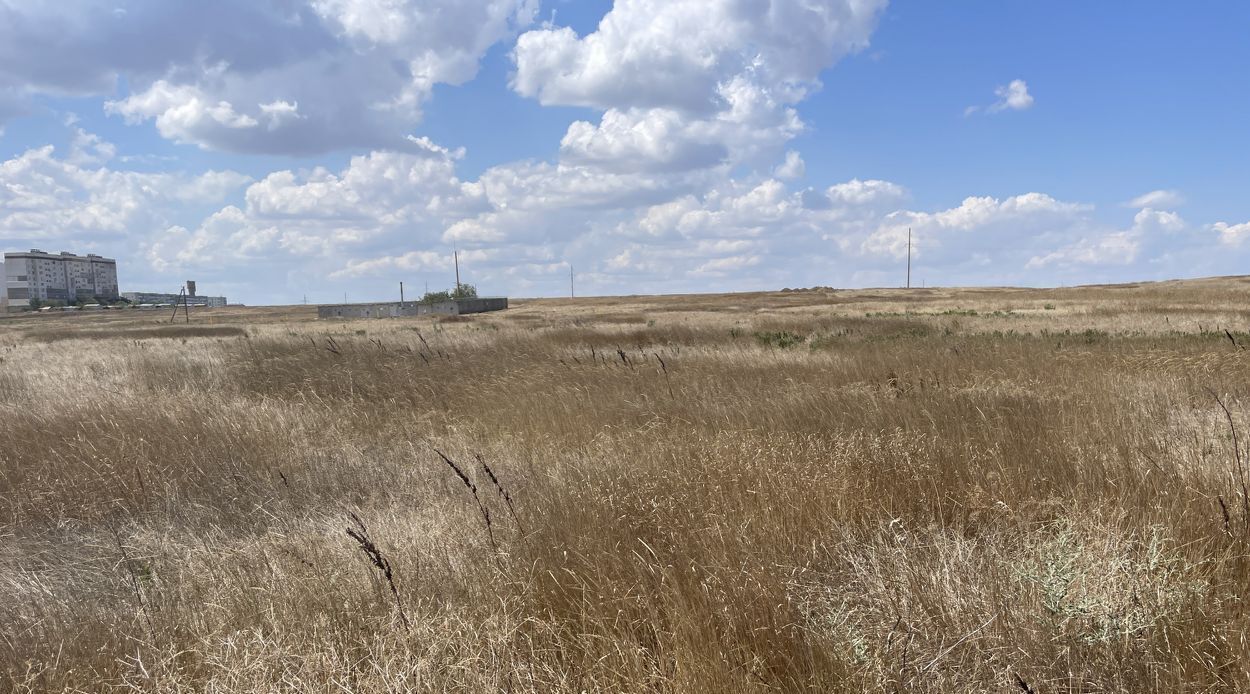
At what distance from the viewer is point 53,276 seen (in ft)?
593

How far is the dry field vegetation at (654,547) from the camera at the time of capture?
8.00 feet

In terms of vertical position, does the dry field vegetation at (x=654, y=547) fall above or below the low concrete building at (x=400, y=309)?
below

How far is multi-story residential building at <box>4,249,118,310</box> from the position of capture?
16568 centimetres

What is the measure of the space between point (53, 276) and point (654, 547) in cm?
23667

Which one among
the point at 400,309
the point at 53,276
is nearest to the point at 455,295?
the point at 400,309

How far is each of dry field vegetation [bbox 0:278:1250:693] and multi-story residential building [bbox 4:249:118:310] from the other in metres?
190

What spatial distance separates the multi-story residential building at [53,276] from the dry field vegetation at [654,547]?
19014 cm

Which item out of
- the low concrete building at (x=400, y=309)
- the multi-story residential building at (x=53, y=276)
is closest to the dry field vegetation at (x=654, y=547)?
Answer: the low concrete building at (x=400, y=309)

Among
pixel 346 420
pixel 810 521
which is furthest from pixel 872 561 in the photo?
pixel 346 420

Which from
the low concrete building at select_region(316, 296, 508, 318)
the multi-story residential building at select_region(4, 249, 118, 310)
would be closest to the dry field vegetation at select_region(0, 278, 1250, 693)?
the low concrete building at select_region(316, 296, 508, 318)

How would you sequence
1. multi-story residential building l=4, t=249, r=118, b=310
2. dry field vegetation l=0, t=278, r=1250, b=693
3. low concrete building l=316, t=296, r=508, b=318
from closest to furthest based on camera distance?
dry field vegetation l=0, t=278, r=1250, b=693 → low concrete building l=316, t=296, r=508, b=318 → multi-story residential building l=4, t=249, r=118, b=310

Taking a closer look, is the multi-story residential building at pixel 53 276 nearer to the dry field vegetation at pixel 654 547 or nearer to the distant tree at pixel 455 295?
the distant tree at pixel 455 295

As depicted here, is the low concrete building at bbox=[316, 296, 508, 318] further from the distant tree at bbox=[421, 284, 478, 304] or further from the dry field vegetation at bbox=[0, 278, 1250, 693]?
the dry field vegetation at bbox=[0, 278, 1250, 693]

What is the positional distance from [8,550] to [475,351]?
9.33 meters
